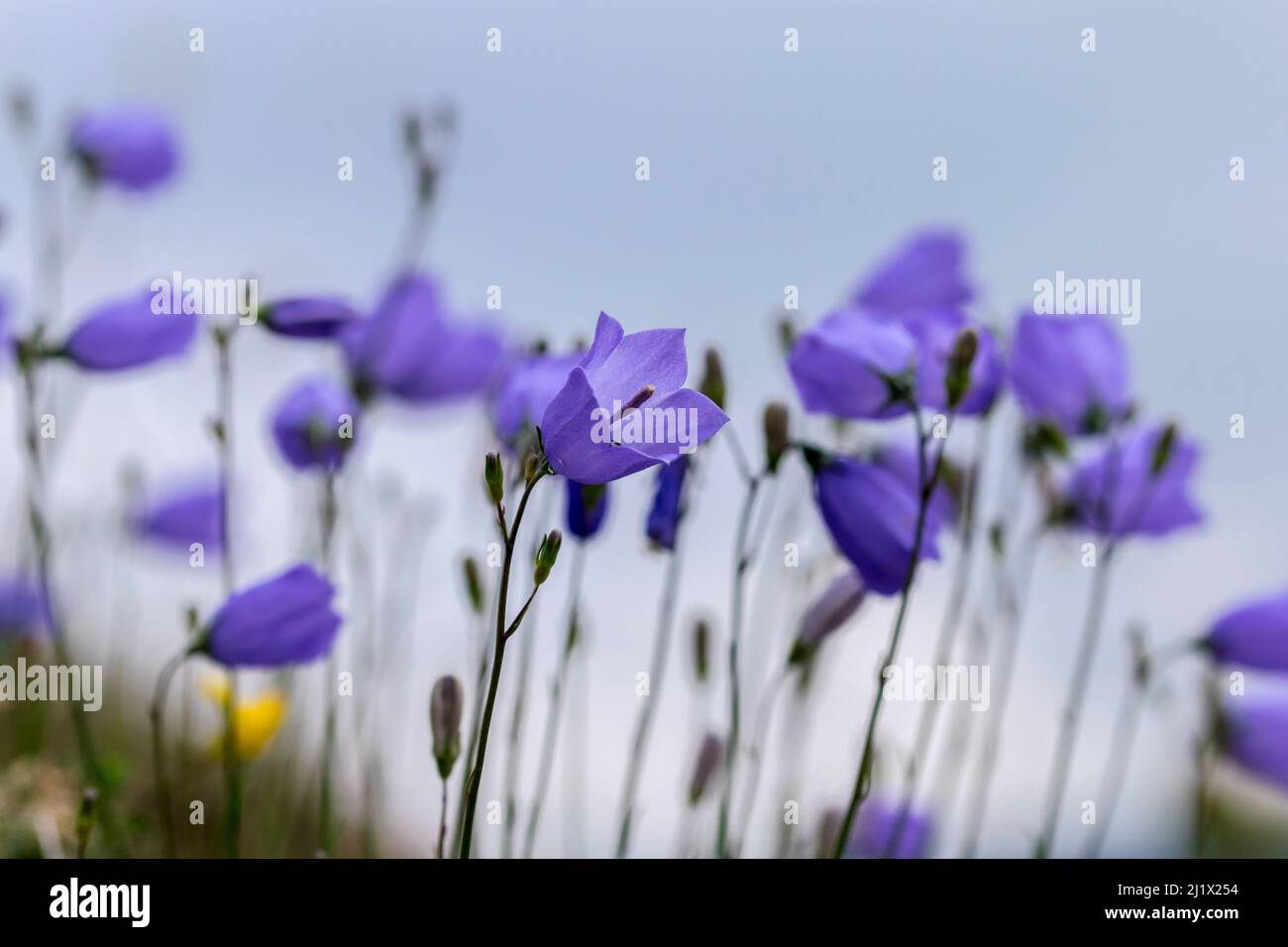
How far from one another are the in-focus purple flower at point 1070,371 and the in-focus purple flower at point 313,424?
969mm

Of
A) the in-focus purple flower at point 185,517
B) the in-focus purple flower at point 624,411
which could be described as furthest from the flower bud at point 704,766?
the in-focus purple flower at point 185,517

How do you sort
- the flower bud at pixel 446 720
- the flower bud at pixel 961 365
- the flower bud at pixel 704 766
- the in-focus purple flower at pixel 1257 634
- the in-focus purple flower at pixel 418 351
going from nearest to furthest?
the flower bud at pixel 446 720 < the flower bud at pixel 961 365 < the flower bud at pixel 704 766 < the in-focus purple flower at pixel 1257 634 < the in-focus purple flower at pixel 418 351

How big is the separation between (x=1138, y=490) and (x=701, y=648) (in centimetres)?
65

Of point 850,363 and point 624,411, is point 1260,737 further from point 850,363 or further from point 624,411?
point 624,411

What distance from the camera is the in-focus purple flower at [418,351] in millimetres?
2033

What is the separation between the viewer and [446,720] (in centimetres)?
111

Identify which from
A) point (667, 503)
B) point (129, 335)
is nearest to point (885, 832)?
point (667, 503)

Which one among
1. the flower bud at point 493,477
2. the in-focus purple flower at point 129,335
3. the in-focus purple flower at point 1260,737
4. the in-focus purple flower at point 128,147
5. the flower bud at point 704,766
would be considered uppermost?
the in-focus purple flower at point 128,147

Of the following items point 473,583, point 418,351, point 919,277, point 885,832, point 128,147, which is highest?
point 128,147

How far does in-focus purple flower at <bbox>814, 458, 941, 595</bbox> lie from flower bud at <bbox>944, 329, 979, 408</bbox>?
16 cm

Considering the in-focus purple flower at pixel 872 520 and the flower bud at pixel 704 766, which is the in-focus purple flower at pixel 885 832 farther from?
the in-focus purple flower at pixel 872 520
